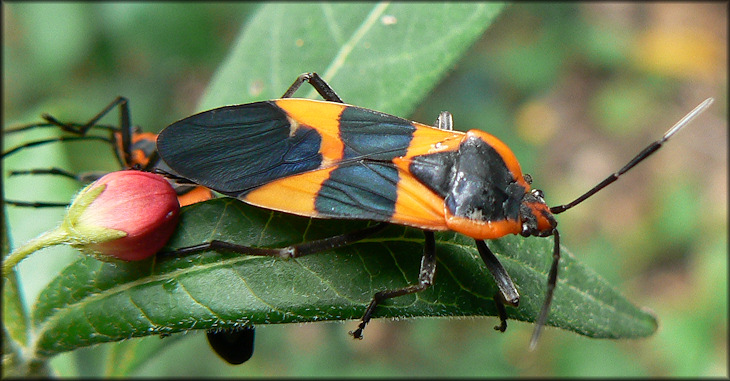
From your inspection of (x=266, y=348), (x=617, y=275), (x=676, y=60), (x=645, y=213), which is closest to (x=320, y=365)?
(x=266, y=348)

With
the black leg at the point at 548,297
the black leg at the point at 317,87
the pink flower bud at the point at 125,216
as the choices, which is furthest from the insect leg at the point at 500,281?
the pink flower bud at the point at 125,216

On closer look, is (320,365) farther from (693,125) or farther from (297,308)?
(693,125)

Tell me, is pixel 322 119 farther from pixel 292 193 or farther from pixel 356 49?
pixel 356 49

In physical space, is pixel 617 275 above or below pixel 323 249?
below

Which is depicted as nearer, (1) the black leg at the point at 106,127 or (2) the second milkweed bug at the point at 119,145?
(2) the second milkweed bug at the point at 119,145

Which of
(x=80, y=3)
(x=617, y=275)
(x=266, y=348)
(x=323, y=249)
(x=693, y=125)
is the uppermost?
(x=80, y=3)

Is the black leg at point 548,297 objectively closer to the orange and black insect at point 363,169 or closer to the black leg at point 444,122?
the orange and black insect at point 363,169
